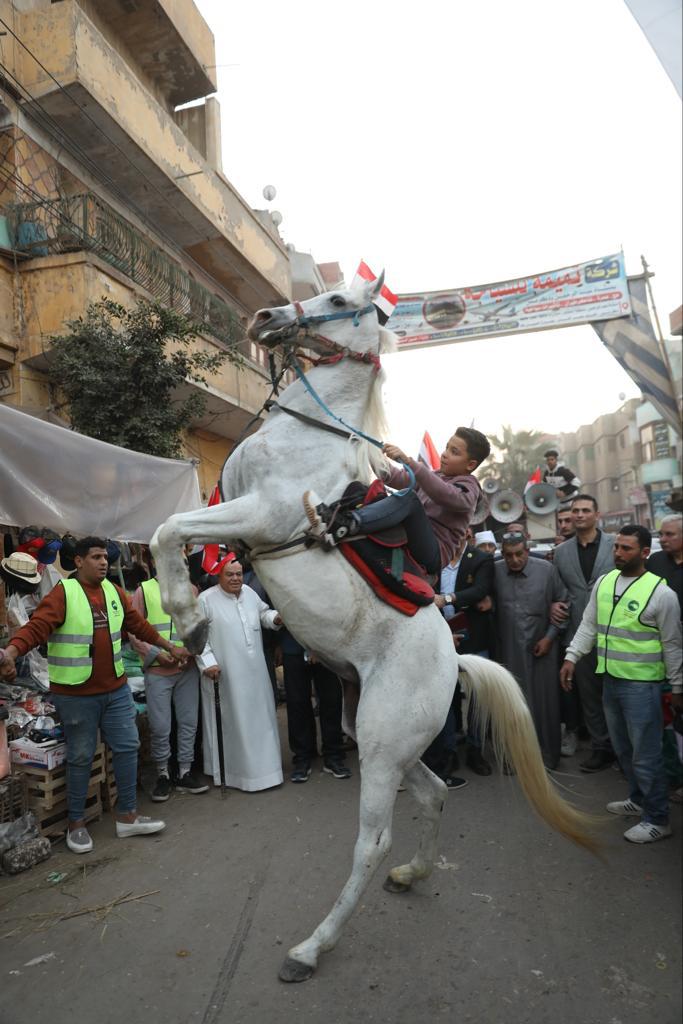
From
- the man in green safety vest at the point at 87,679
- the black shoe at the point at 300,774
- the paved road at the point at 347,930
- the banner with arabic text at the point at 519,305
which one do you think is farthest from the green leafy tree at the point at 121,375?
the banner with arabic text at the point at 519,305

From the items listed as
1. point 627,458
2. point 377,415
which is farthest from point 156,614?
point 627,458

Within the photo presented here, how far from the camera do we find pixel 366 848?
2.79 m

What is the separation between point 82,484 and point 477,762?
164 inches

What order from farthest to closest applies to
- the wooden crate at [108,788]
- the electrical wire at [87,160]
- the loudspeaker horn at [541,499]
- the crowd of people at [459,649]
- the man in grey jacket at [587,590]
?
the loudspeaker horn at [541,499] < the electrical wire at [87,160] < the man in grey jacket at [587,590] < the wooden crate at [108,788] < the crowd of people at [459,649]

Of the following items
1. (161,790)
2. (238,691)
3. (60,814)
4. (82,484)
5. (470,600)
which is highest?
(82,484)

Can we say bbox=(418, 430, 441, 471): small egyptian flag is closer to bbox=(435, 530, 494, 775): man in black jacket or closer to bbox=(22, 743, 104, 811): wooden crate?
bbox=(435, 530, 494, 775): man in black jacket

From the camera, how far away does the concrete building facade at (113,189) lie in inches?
343

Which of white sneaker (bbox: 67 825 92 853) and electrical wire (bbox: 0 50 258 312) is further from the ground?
electrical wire (bbox: 0 50 258 312)

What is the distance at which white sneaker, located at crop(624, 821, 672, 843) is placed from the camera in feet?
12.8

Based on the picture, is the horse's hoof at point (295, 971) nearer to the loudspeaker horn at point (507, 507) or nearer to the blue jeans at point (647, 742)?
the blue jeans at point (647, 742)

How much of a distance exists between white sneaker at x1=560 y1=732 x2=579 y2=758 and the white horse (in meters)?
2.79

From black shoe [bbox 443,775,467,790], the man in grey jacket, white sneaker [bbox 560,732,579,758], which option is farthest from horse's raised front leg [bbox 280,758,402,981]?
white sneaker [bbox 560,732,579,758]

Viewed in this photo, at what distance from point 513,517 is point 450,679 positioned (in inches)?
306

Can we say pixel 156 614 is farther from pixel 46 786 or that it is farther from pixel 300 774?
pixel 300 774
